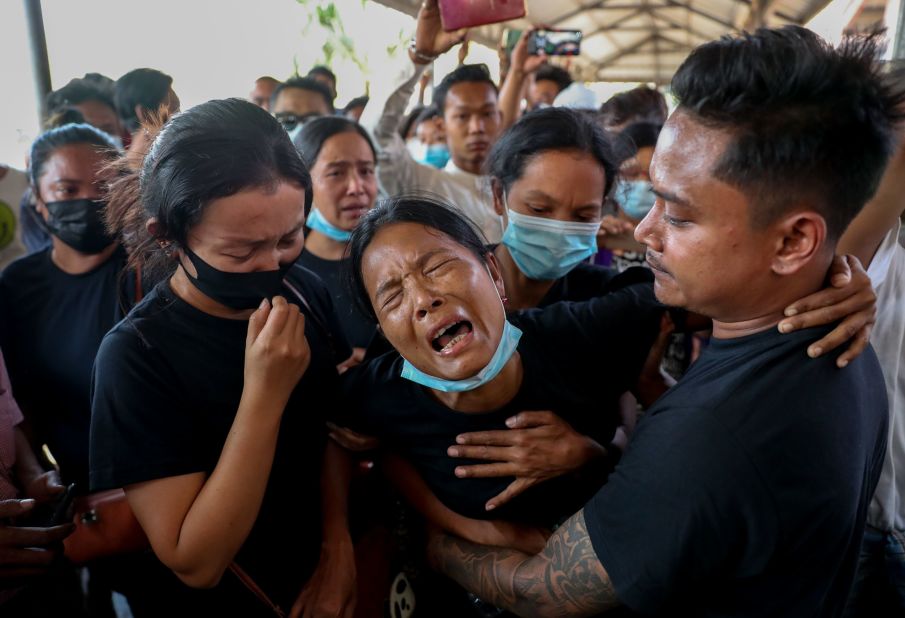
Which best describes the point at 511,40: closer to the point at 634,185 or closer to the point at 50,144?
the point at 634,185

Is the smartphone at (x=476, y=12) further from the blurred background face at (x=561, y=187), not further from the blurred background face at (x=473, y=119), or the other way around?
the blurred background face at (x=561, y=187)

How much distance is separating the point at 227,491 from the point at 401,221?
2.69 ft

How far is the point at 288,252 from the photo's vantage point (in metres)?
1.61

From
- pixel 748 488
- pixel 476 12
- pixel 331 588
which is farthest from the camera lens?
pixel 476 12

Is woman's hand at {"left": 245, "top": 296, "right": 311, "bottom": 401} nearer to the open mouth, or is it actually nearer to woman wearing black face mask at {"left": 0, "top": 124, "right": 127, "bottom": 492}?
the open mouth

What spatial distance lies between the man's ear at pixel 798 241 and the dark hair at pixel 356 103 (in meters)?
4.87

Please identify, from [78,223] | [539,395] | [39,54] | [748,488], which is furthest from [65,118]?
[748,488]

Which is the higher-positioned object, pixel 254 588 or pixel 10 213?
pixel 10 213

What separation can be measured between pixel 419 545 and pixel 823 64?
1590 millimetres

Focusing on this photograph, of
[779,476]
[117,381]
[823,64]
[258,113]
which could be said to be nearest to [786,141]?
[823,64]

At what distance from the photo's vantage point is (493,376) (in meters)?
1.53

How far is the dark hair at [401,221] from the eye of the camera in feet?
5.51

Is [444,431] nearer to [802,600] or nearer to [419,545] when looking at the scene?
[419,545]

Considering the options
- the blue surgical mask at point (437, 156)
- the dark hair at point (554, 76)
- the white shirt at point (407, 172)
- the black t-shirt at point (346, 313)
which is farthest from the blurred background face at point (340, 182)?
the dark hair at point (554, 76)
